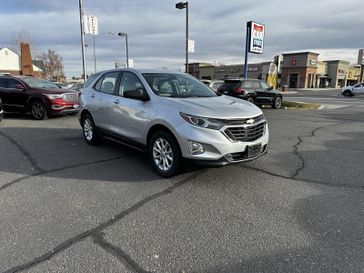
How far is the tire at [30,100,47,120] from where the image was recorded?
1097 cm

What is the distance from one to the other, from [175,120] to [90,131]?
3.31 metres

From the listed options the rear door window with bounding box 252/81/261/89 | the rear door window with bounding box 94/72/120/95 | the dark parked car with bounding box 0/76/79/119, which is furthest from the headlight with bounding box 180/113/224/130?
the rear door window with bounding box 252/81/261/89

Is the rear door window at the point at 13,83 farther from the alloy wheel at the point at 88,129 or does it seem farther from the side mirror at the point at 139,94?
the side mirror at the point at 139,94

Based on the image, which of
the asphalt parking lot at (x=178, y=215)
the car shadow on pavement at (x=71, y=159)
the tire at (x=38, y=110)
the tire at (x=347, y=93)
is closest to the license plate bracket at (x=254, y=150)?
the asphalt parking lot at (x=178, y=215)

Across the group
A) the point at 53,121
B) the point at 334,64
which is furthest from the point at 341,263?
the point at 334,64

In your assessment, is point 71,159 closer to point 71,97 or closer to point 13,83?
point 71,97

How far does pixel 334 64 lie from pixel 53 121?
7491 cm

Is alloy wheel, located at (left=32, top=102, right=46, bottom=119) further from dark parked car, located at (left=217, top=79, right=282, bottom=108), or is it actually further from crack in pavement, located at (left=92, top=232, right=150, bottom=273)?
crack in pavement, located at (left=92, top=232, right=150, bottom=273)

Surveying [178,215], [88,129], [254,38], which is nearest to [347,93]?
[254,38]

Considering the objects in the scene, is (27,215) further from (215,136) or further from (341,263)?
(341,263)

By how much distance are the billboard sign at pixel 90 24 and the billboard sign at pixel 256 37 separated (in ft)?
28.9

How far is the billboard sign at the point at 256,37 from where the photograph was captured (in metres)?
17.8

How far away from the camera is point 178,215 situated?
143 inches

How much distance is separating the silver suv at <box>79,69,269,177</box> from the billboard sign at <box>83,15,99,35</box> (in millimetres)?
11941
